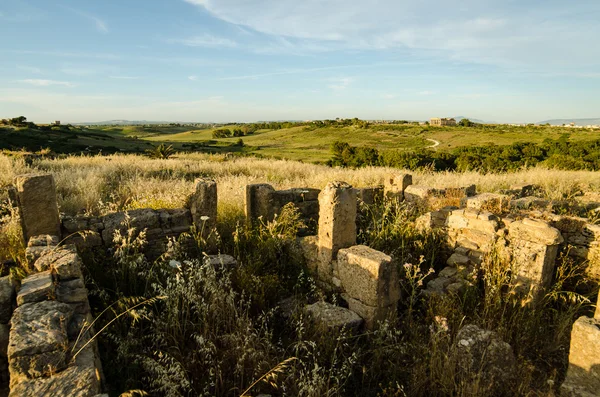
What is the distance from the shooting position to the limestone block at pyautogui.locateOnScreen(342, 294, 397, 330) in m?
4.29

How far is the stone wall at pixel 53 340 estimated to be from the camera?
7.13ft

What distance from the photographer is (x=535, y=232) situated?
16.6 feet

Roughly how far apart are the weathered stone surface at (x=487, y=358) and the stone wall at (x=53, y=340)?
10.7 ft

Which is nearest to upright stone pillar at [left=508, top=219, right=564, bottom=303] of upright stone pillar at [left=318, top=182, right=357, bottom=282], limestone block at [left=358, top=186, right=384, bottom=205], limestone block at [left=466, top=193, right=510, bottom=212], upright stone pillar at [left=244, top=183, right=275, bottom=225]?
limestone block at [left=466, top=193, right=510, bottom=212]

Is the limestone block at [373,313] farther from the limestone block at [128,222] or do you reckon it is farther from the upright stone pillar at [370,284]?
the limestone block at [128,222]

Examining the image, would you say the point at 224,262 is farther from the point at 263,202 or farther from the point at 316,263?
the point at 263,202

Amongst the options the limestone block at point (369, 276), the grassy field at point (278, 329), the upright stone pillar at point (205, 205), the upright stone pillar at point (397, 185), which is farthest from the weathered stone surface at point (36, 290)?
the upright stone pillar at point (397, 185)

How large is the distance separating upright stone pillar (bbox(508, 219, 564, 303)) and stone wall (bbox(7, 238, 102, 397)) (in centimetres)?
525

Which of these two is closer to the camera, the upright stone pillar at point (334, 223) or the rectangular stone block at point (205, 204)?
the upright stone pillar at point (334, 223)

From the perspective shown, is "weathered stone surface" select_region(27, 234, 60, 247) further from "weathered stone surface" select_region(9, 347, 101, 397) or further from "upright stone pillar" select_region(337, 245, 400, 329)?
"upright stone pillar" select_region(337, 245, 400, 329)

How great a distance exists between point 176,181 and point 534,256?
29.6 ft

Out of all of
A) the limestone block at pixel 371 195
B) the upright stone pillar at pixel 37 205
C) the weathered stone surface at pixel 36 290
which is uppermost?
the upright stone pillar at pixel 37 205

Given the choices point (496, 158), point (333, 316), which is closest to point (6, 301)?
point (333, 316)

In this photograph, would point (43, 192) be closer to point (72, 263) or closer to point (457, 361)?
point (72, 263)
